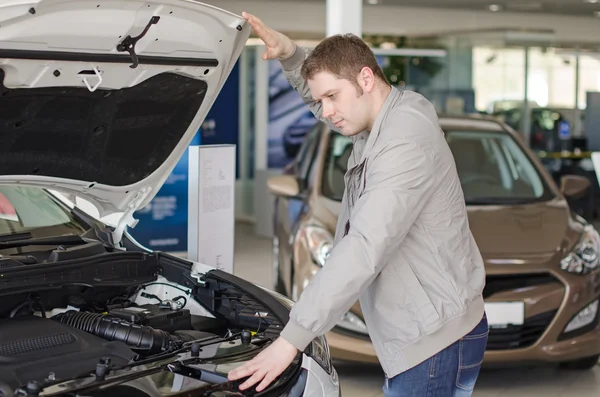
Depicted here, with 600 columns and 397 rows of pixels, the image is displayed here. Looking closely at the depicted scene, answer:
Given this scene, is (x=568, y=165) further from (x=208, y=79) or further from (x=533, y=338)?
(x=208, y=79)

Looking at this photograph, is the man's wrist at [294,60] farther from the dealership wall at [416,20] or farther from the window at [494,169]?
the dealership wall at [416,20]

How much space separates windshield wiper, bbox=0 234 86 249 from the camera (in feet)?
11.1

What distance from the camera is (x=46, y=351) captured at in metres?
2.75

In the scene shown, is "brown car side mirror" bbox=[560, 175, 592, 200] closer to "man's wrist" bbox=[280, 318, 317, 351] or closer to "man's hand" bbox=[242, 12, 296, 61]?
"man's hand" bbox=[242, 12, 296, 61]

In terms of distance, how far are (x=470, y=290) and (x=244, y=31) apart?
3.93 feet

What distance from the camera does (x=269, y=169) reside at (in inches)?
496

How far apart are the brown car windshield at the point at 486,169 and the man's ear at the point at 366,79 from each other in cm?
318

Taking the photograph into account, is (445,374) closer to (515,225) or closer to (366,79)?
(366,79)

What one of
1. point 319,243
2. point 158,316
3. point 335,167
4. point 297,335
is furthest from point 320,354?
point 335,167

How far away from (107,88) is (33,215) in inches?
35.3

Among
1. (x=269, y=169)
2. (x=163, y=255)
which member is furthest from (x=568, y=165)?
(x=163, y=255)

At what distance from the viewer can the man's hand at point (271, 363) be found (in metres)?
2.37

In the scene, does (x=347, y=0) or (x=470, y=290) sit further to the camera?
(x=347, y=0)

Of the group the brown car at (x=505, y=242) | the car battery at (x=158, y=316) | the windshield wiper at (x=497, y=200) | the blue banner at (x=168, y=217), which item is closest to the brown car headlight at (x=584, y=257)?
the brown car at (x=505, y=242)
